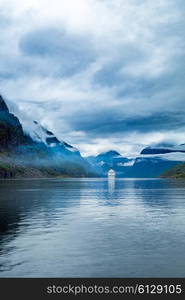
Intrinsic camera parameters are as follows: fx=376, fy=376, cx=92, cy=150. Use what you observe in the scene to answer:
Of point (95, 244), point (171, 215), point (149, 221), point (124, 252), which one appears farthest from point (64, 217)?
point (124, 252)

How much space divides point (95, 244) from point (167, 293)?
724 inches

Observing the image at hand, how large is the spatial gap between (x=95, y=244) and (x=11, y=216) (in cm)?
3277

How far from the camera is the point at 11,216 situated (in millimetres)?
75250

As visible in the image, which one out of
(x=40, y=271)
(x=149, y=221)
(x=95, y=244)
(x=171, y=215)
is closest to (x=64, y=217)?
(x=149, y=221)

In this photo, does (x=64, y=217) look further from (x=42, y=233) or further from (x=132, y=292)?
(x=132, y=292)

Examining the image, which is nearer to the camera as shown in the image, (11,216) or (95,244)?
(95,244)

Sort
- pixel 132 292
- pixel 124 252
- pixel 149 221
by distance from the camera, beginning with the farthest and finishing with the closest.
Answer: pixel 149 221, pixel 124 252, pixel 132 292

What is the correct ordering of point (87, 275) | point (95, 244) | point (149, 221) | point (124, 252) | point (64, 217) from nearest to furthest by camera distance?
1. point (87, 275)
2. point (124, 252)
3. point (95, 244)
4. point (149, 221)
5. point (64, 217)

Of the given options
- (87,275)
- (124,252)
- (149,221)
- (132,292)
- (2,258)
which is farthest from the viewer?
(149,221)

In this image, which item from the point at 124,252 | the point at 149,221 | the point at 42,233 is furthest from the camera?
the point at 149,221

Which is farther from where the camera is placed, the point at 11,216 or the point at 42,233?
the point at 11,216

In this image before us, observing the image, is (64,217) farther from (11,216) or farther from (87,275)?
(87,275)

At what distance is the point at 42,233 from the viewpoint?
181 ft

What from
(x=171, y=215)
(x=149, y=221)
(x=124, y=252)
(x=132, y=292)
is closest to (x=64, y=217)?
(x=149, y=221)
